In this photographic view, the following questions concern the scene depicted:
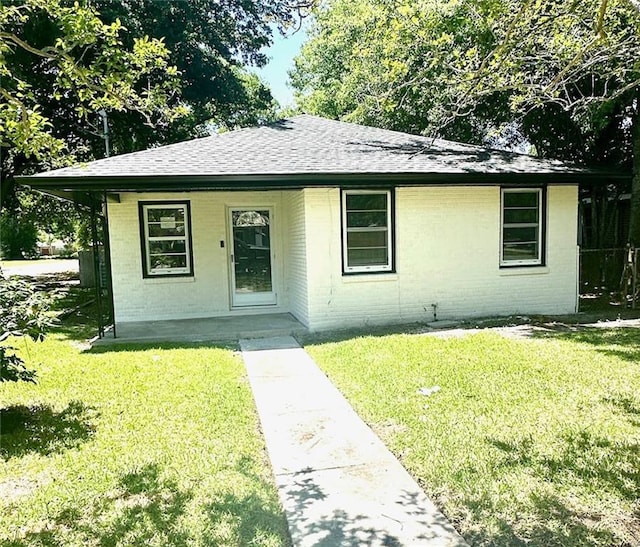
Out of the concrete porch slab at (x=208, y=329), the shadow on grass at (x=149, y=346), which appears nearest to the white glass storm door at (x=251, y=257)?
the concrete porch slab at (x=208, y=329)

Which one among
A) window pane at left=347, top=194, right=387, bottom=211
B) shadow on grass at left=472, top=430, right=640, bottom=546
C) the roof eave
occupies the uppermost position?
the roof eave

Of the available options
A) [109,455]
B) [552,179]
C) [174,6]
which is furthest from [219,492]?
[174,6]

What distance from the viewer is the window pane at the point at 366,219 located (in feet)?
29.7

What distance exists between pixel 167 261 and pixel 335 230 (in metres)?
3.71

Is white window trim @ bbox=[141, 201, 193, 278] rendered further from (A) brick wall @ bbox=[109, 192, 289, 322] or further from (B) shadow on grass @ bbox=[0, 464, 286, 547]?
(B) shadow on grass @ bbox=[0, 464, 286, 547]

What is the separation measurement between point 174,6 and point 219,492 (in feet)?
47.1

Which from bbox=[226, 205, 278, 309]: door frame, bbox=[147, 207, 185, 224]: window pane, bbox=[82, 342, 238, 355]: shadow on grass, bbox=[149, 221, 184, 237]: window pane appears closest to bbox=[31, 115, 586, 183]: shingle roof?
bbox=[147, 207, 185, 224]: window pane

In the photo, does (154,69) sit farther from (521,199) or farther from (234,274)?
(521,199)

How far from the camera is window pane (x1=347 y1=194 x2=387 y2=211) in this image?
29.7ft

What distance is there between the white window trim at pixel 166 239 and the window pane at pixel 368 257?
11.3ft

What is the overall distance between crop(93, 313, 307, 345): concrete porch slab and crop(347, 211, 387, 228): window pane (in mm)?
2140

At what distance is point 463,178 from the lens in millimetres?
8844

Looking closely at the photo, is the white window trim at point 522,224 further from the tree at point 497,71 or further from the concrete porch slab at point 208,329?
the concrete porch slab at point 208,329

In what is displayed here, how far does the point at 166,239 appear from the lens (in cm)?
1006
